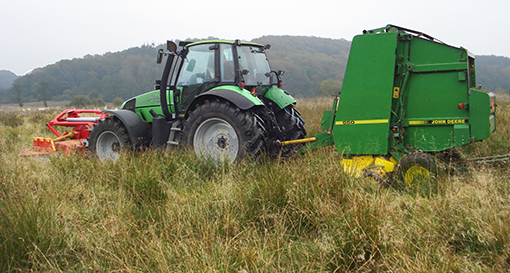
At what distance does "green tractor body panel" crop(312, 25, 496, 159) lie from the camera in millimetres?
3869

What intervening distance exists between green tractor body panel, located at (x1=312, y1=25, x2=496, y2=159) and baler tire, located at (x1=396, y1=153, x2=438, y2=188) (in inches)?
7.7

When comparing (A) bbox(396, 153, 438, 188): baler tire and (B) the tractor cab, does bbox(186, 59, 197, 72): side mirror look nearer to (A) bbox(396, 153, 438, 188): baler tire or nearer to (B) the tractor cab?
(B) the tractor cab

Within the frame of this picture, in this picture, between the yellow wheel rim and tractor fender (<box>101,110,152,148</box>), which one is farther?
tractor fender (<box>101,110,152,148</box>)

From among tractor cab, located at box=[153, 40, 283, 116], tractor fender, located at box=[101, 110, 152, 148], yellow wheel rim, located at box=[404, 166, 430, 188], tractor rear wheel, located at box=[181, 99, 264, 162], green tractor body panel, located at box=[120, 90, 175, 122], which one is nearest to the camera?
yellow wheel rim, located at box=[404, 166, 430, 188]

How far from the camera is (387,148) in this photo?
4.11 meters

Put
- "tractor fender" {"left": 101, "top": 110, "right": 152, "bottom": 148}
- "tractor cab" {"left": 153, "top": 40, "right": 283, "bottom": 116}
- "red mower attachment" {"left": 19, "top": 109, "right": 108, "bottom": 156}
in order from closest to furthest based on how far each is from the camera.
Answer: "tractor cab" {"left": 153, "top": 40, "right": 283, "bottom": 116} → "tractor fender" {"left": 101, "top": 110, "right": 152, "bottom": 148} → "red mower attachment" {"left": 19, "top": 109, "right": 108, "bottom": 156}

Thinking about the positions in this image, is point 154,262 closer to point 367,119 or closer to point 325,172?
point 325,172

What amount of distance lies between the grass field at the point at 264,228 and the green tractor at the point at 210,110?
4.04 feet

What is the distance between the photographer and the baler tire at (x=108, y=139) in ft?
19.2

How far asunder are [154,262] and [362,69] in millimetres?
3259

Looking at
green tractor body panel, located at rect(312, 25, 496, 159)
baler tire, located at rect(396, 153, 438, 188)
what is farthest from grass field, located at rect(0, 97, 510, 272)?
green tractor body panel, located at rect(312, 25, 496, 159)

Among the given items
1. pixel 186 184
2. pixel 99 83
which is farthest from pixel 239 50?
pixel 99 83

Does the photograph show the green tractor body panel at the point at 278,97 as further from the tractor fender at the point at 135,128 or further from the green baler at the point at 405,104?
the tractor fender at the point at 135,128

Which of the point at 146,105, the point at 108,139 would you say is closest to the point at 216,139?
the point at 146,105
